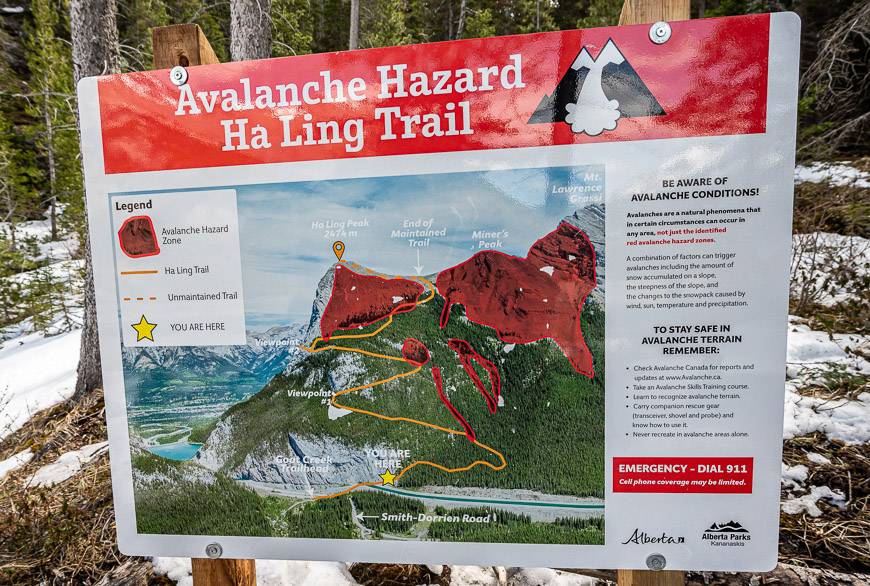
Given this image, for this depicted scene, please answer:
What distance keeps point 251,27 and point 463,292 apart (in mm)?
5053

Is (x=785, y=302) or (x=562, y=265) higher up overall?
(x=562, y=265)

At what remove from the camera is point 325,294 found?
165cm

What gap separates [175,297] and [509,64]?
153cm

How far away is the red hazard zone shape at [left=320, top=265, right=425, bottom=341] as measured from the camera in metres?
1.61

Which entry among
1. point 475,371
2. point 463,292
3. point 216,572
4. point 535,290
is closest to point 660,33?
point 535,290

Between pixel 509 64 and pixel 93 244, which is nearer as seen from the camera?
pixel 509 64

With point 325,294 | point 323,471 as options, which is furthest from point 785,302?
point 323,471

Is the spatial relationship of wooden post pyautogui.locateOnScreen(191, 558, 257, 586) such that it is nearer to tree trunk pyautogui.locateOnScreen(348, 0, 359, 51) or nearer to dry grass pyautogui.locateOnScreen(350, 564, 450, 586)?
dry grass pyautogui.locateOnScreen(350, 564, 450, 586)

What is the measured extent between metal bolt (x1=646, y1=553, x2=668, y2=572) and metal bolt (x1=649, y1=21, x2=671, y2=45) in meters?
1.78

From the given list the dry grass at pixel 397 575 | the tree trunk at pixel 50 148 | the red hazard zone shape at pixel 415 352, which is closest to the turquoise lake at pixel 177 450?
the red hazard zone shape at pixel 415 352

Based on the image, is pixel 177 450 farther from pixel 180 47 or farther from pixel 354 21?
pixel 354 21

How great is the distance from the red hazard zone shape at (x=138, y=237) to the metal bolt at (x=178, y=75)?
0.53 m

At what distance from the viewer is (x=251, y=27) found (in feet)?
16.4

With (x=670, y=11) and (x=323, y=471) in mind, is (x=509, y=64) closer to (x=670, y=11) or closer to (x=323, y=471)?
(x=670, y=11)
